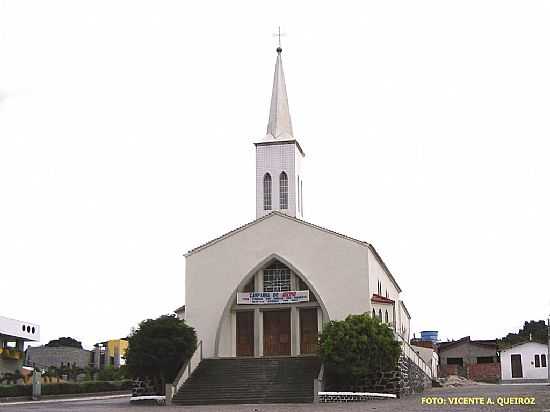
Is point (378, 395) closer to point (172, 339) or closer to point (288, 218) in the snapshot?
point (172, 339)

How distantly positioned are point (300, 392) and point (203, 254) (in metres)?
11.8

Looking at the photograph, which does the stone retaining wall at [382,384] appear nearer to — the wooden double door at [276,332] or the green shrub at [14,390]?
the wooden double door at [276,332]

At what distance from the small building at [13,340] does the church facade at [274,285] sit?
17.9 meters

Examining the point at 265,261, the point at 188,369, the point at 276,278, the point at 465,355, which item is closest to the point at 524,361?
the point at 465,355

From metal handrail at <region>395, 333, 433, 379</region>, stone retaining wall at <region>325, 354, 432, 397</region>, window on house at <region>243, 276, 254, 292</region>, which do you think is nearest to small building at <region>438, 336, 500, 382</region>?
metal handrail at <region>395, 333, 433, 379</region>

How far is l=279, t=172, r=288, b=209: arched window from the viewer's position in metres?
45.7

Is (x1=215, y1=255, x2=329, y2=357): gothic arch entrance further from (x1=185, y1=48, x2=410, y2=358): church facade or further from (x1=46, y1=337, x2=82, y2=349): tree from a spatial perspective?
(x1=46, y1=337, x2=82, y2=349): tree

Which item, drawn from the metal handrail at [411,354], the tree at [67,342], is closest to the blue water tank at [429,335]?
the metal handrail at [411,354]

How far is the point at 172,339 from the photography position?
34.2 meters

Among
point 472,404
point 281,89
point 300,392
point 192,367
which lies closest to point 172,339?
point 192,367

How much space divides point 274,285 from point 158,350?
910 cm

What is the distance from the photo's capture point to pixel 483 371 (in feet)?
204

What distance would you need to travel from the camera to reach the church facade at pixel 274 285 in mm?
39312

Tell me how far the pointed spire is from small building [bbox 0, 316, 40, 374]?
21.5 m
